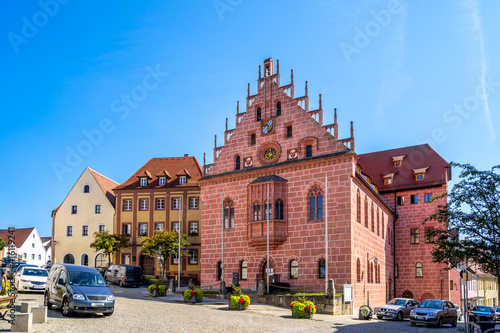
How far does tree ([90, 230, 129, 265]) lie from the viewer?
177 ft

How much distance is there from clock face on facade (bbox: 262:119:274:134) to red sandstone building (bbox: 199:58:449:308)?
0.26ft

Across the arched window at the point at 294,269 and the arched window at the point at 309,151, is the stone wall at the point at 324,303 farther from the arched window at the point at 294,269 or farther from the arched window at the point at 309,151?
the arched window at the point at 309,151

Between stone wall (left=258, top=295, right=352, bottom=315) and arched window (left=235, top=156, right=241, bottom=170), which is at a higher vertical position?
arched window (left=235, top=156, right=241, bottom=170)

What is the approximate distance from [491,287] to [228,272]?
68.4 meters

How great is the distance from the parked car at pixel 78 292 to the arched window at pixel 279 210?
19.0 m

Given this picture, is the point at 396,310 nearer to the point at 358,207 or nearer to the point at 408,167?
the point at 358,207

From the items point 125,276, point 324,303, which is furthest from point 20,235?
point 324,303

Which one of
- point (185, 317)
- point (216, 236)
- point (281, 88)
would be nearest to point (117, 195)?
point (216, 236)

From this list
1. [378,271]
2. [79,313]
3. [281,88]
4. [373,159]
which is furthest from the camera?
[373,159]

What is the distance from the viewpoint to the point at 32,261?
103062mm

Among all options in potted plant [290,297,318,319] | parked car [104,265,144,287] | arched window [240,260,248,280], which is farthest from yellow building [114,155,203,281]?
potted plant [290,297,318,319]

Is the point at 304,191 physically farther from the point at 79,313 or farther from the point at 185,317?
the point at 79,313

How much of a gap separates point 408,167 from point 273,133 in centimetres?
2235

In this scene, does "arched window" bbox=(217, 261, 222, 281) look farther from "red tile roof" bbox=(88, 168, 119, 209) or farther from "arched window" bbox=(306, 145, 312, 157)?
"red tile roof" bbox=(88, 168, 119, 209)
